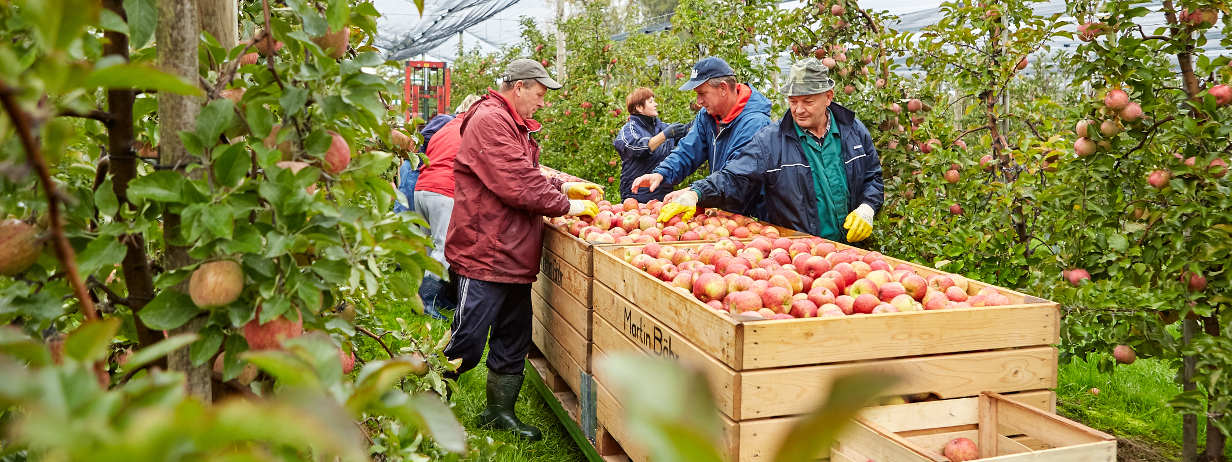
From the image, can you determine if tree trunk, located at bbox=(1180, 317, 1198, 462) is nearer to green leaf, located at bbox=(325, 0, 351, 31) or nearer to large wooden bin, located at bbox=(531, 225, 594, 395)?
large wooden bin, located at bbox=(531, 225, 594, 395)

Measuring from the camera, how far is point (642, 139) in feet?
21.7

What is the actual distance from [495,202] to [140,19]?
281cm

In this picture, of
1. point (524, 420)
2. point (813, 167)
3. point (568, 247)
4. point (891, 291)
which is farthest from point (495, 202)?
point (891, 291)

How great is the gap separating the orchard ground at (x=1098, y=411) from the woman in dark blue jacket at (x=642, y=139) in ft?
7.92

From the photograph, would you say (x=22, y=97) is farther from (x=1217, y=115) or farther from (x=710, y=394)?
(x=1217, y=115)

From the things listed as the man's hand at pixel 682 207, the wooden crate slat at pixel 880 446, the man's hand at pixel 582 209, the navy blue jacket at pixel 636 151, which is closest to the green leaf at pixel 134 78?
the wooden crate slat at pixel 880 446

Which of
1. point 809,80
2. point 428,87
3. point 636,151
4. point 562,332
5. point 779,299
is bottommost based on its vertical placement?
point 562,332

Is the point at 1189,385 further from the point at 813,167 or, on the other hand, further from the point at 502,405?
the point at 502,405

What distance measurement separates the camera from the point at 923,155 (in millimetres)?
4273

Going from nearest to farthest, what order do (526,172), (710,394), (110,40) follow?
(710,394) → (110,40) → (526,172)

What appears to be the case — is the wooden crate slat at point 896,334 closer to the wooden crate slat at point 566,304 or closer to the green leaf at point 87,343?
the wooden crate slat at point 566,304

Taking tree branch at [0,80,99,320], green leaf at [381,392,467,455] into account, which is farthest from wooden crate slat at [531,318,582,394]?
tree branch at [0,80,99,320]

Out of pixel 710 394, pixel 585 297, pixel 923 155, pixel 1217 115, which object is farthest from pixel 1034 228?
pixel 710 394

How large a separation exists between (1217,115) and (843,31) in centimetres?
256
